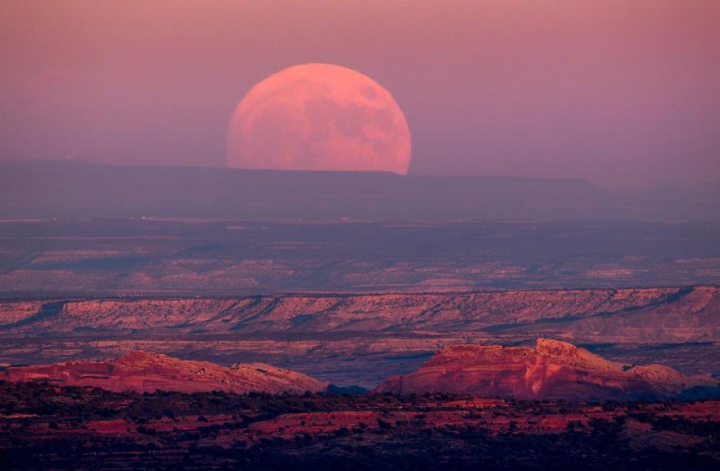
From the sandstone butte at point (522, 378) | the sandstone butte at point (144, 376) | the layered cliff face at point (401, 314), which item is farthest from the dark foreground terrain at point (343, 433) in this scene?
the layered cliff face at point (401, 314)

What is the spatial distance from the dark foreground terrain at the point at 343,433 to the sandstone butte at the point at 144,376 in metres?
5.70

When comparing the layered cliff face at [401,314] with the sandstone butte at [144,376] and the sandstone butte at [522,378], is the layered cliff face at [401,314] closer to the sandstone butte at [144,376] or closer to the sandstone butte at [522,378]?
the sandstone butte at [522,378]

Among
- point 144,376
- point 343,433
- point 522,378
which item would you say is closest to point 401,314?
point 522,378

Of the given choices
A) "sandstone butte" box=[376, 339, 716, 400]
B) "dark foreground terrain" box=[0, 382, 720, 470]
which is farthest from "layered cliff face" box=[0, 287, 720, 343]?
"dark foreground terrain" box=[0, 382, 720, 470]

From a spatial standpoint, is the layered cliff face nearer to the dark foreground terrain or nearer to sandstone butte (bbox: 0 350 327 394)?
sandstone butte (bbox: 0 350 327 394)

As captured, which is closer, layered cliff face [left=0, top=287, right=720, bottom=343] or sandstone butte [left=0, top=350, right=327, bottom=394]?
sandstone butte [left=0, top=350, right=327, bottom=394]

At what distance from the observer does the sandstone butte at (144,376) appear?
60781 millimetres

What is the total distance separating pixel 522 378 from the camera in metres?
64.9

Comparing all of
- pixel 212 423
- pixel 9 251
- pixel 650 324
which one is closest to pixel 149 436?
pixel 212 423

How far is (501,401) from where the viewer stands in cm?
5494

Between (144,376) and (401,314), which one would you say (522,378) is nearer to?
(144,376)

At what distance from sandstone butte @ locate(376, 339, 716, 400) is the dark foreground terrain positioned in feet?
31.1

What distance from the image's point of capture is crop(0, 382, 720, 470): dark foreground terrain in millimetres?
45844

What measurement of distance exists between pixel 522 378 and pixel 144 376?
12677mm
